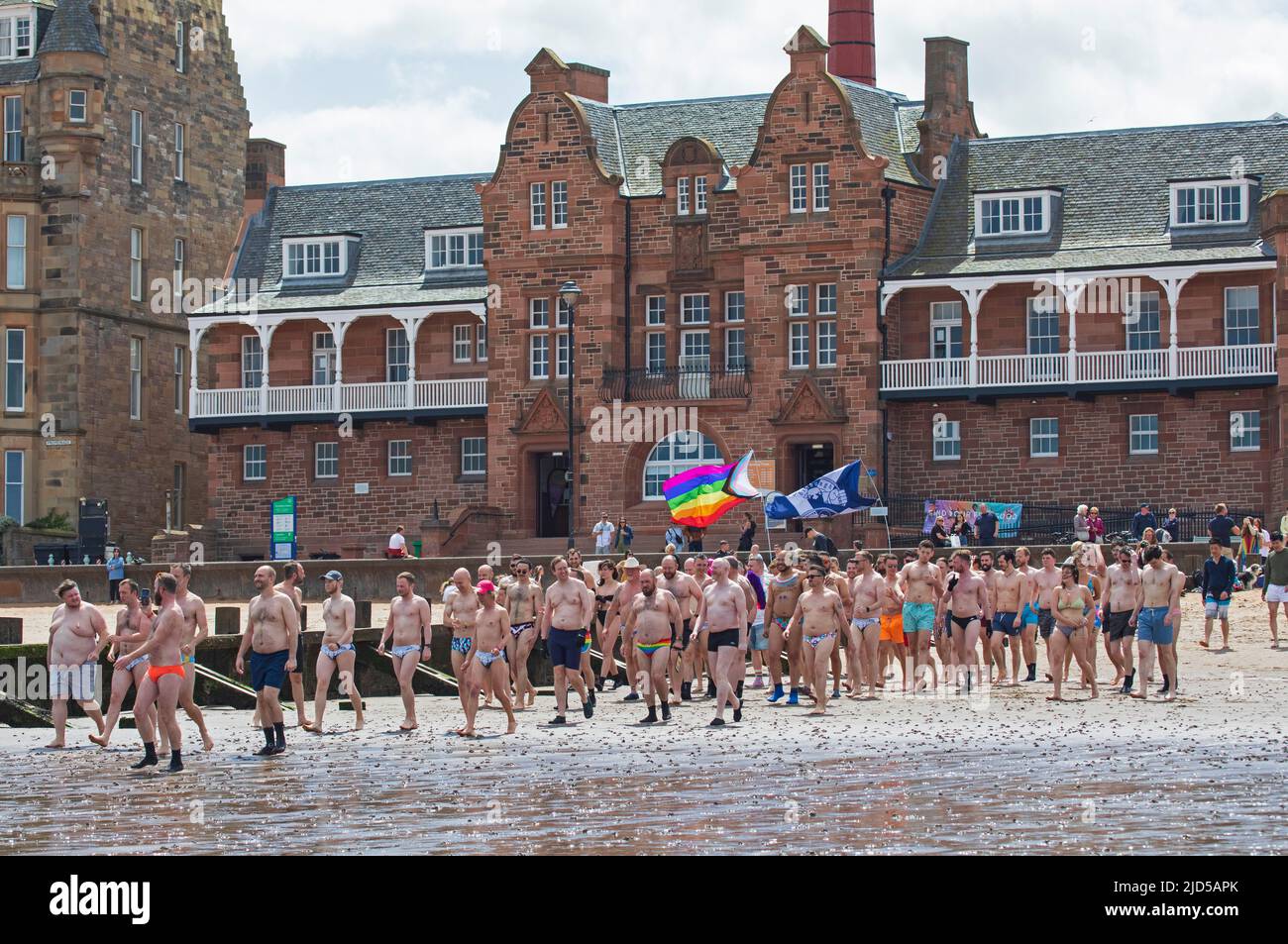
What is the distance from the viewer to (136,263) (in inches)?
2500

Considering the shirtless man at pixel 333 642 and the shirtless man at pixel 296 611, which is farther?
the shirtless man at pixel 333 642

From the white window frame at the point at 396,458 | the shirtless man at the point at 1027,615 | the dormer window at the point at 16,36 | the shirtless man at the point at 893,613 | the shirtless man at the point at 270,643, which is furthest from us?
the dormer window at the point at 16,36

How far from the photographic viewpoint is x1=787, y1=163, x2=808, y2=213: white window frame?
54.8 metres

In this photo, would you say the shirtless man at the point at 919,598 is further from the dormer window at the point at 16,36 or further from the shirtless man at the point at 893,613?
the dormer window at the point at 16,36

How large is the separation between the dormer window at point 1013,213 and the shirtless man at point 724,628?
29.7 metres

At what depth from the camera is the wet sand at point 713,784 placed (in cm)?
1798

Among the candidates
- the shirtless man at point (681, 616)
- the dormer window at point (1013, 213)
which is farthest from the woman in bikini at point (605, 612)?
the dormer window at point (1013, 213)

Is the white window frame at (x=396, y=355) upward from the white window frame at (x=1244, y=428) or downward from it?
upward

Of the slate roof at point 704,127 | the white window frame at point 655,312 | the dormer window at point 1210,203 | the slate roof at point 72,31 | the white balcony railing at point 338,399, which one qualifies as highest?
the slate roof at point 72,31

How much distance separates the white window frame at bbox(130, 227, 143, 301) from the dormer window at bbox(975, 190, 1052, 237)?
21.3 m

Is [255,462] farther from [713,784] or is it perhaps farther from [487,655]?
[713,784]

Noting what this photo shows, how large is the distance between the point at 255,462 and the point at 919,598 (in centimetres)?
3310

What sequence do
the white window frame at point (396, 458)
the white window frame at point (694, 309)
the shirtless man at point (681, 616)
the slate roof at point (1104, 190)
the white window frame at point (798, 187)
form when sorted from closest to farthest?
the shirtless man at point (681, 616) → the slate roof at point (1104, 190) → the white window frame at point (798, 187) → the white window frame at point (694, 309) → the white window frame at point (396, 458)
